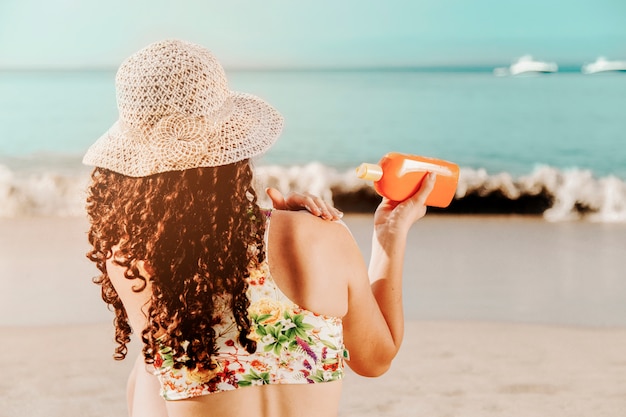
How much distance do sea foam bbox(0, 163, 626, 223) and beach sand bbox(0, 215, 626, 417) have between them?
4.82ft

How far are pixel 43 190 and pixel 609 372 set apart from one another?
17.6ft

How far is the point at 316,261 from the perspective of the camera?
4.35 ft

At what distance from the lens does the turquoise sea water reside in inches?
335

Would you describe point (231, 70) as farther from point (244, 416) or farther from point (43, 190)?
point (244, 416)

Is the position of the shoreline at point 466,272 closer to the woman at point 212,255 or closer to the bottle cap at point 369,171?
the bottle cap at point 369,171

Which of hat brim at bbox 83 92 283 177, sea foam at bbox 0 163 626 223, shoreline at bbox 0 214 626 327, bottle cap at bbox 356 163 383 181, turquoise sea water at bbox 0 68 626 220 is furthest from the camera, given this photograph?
turquoise sea water at bbox 0 68 626 220

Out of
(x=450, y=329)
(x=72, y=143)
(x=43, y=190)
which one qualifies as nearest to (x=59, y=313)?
(x=450, y=329)

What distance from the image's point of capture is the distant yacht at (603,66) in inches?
450

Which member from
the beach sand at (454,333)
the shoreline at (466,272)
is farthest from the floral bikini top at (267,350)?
the shoreline at (466,272)

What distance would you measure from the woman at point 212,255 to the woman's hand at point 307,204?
2 centimetres

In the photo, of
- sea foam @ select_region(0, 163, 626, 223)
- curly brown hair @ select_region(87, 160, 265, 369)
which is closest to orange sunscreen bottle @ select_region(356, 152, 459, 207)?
curly brown hair @ select_region(87, 160, 265, 369)

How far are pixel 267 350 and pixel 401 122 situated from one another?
9.45 meters

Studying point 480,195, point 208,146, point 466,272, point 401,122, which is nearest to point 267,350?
point 208,146

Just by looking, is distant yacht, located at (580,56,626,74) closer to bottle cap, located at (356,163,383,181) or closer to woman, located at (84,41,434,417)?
bottle cap, located at (356,163,383,181)
